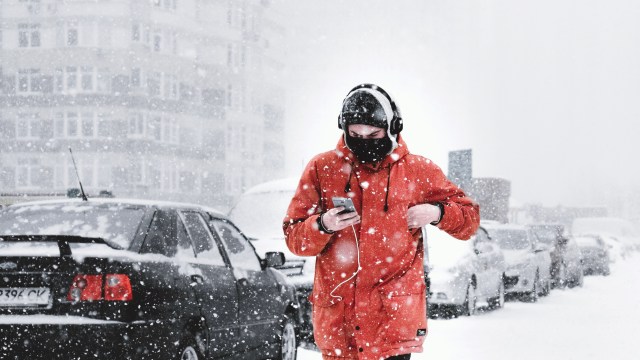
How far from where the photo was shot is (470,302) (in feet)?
52.2

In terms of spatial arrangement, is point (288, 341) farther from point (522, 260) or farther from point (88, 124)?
point (88, 124)

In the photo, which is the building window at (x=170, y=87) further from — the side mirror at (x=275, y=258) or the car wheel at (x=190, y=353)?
the car wheel at (x=190, y=353)

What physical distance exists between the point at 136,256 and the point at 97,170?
53189 millimetres

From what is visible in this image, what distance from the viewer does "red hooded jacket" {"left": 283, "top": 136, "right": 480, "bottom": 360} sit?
4.00 meters

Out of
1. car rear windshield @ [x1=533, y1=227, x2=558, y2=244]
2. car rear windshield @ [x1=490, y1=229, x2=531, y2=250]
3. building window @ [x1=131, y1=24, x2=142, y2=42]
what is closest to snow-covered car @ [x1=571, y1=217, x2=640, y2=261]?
car rear windshield @ [x1=533, y1=227, x2=558, y2=244]

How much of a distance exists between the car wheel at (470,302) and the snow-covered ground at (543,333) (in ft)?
0.72

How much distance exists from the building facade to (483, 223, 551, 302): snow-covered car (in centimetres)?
3844

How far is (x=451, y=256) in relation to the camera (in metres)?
15.7

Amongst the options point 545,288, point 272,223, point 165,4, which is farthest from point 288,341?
point 165,4

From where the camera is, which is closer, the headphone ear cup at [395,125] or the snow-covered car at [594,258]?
the headphone ear cup at [395,125]

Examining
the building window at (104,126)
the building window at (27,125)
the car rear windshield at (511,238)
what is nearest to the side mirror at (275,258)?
the car rear windshield at (511,238)

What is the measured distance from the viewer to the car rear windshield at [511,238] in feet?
68.7

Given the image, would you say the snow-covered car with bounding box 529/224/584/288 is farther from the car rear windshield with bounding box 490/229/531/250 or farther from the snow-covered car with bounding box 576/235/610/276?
the snow-covered car with bounding box 576/235/610/276

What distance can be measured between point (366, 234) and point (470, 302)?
40.2ft
